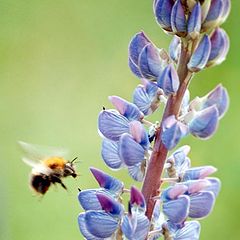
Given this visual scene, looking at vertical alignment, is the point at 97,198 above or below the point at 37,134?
below

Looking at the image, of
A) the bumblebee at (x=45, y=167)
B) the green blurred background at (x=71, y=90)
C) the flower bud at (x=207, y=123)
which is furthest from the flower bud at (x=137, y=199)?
the green blurred background at (x=71, y=90)

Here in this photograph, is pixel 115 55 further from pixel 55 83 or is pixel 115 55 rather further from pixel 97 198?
pixel 97 198

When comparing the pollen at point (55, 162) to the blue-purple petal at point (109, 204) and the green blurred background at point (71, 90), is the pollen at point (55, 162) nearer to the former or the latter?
the blue-purple petal at point (109, 204)

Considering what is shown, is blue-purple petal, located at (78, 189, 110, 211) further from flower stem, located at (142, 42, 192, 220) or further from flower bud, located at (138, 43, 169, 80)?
flower bud, located at (138, 43, 169, 80)

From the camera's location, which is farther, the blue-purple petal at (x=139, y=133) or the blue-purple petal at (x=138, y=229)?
the blue-purple petal at (x=139, y=133)

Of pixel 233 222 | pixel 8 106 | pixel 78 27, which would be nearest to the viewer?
pixel 233 222

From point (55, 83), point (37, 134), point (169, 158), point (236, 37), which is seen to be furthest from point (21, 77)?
point (169, 158)

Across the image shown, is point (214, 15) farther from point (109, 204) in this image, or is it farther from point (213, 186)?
point (109, 204)

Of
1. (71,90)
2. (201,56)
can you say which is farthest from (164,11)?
(71,90)
